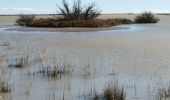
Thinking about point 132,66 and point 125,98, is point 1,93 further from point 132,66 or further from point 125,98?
point 132,66

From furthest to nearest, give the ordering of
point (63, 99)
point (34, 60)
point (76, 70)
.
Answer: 1. point (34, 60)
2. point (76, 70)
3. point (63, 99)

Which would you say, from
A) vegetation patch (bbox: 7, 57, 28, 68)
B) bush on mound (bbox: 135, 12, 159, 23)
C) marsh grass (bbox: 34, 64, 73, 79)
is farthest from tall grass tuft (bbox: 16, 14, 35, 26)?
marsh grass (bbox: 34, 64, 73, 79)

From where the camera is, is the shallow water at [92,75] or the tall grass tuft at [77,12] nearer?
the shallow water at [92,75]

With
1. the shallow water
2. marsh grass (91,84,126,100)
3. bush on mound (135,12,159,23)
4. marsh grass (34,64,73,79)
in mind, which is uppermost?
marsh grass (91,84,126,100)

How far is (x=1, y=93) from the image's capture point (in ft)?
22.9

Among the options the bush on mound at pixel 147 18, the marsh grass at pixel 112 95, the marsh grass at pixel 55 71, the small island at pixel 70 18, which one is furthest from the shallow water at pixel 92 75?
the bush on mound at pixel 147 18

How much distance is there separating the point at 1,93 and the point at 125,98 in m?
2.06

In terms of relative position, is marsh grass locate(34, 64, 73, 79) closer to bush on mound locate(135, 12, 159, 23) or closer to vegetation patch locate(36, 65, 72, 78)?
vegetation patch locate(36, 65, 72, 78)

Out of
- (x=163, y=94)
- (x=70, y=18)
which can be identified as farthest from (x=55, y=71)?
(x=70, y=18)

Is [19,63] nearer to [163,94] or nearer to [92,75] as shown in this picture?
[92,75]

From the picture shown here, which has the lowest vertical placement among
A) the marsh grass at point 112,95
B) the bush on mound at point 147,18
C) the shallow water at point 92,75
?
the bush on mound at point 147,18

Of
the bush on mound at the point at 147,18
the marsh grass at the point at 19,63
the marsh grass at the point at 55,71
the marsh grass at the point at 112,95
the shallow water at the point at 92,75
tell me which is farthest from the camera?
the bush on mound at the point at 147,18

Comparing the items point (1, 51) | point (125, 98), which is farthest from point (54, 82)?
point (1, 51)

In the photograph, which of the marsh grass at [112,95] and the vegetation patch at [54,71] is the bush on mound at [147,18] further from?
the marsh grass at [112,95]
